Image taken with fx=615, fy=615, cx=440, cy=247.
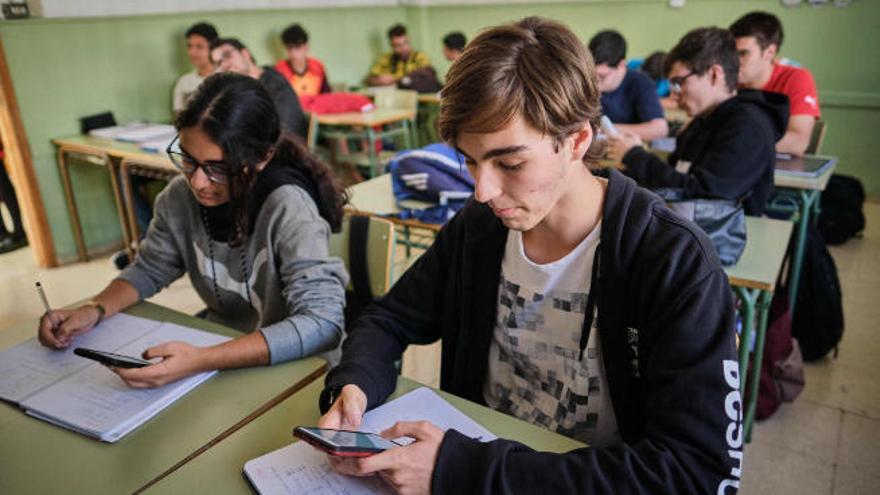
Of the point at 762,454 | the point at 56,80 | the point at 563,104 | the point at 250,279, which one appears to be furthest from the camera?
the point at 56,80

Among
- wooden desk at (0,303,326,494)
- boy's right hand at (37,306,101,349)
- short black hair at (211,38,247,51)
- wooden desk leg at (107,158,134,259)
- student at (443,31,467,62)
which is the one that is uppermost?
short black hair at (211,38,247,51)

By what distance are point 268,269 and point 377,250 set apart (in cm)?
28

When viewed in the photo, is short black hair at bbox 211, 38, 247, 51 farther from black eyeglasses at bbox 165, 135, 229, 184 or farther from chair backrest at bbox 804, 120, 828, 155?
chair backrest at bbox 804, 120, 828, 155

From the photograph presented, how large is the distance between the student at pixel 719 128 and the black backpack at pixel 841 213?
6.99ft

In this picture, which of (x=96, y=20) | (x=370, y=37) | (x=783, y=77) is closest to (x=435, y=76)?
(x=370, y=37)

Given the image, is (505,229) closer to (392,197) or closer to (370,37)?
(392,197)

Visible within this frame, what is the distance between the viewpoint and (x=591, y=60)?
89 cm

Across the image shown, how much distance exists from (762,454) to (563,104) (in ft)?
5.61

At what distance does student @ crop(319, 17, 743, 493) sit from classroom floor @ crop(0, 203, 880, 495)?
103 cm

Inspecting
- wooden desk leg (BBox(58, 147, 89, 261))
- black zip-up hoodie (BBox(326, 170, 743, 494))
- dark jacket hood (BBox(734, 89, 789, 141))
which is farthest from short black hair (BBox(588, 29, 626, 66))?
wooden desk leg (BBox(58, 147, 89, 261))

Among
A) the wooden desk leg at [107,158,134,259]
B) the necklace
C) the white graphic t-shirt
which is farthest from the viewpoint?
the wooden desk leg at [107,158,134,259]

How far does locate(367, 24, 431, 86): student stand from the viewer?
247 inches

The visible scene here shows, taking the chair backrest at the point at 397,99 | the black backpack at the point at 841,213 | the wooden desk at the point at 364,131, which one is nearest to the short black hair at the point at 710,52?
the black backpack at the point at 841,213

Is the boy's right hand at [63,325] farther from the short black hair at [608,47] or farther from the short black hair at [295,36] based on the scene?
the short black hair at [295,36]
